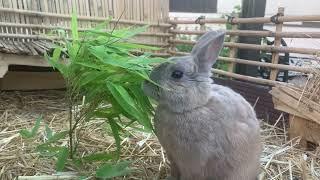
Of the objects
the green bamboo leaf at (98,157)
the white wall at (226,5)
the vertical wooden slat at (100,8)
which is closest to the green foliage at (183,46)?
the white wall at (226,5)

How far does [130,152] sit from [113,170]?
461 millimetres

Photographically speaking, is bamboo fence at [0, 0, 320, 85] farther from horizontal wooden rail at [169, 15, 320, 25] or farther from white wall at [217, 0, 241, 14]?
white wall at [217, 0, 241, 14]

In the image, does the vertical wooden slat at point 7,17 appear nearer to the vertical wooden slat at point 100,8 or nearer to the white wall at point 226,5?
the vertical wooden slat at point 100,8

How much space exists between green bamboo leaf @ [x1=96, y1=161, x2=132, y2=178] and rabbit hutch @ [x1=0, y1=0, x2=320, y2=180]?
7.5 inches

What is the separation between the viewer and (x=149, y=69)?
6.59 ft

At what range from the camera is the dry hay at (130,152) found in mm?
2234

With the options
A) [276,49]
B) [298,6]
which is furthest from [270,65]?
[298,6]

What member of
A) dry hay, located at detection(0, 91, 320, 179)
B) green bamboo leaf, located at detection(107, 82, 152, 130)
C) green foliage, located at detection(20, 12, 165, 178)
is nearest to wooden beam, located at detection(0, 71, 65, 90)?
dry hay, located at detection(0, 91, 320, 179)

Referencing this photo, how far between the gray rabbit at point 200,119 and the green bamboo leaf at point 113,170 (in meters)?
0.29

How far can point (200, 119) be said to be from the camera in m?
1.85

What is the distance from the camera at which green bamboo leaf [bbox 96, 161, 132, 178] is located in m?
2.01

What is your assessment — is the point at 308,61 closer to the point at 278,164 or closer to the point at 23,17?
the point at 278,164

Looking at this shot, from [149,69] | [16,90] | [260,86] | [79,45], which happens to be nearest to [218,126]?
[149,69]

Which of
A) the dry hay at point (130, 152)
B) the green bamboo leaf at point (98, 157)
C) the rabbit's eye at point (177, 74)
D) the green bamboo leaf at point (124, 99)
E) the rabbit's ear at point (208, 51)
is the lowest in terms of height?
the dry hay at point (130, 152)
